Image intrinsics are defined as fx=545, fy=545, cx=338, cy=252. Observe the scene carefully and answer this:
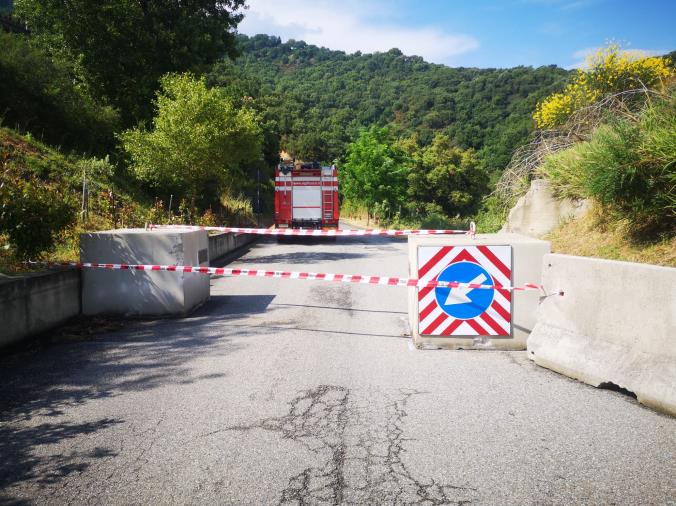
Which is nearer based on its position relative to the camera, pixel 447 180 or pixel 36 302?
pixel 36 302

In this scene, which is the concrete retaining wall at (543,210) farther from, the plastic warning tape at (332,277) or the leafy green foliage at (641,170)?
the plastic warning tape at (332,277)

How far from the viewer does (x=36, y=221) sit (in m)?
8.29

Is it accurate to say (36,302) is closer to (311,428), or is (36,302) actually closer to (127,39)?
(311,428)

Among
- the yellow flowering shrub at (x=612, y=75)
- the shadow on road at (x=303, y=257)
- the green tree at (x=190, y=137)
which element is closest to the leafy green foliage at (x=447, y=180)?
the yellow flowering shrub at (x=612, y=75)

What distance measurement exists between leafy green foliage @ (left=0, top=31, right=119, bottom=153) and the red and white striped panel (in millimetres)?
16312

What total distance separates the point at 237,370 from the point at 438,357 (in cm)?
242

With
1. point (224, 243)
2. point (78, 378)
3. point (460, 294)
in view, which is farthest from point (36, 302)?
point (224, 243)

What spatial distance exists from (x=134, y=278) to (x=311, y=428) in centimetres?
544

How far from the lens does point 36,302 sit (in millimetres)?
7469

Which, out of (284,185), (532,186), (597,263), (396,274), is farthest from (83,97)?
(597,263)

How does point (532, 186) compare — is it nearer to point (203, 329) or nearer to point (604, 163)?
Result: point (604, 163)

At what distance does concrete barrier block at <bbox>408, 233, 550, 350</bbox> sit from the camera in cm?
698

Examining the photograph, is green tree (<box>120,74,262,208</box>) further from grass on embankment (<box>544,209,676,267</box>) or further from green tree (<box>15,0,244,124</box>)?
grass on embankment (<box>544,209,676,267</box>)

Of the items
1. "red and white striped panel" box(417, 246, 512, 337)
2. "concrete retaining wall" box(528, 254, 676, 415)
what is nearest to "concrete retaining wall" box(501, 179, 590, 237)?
"red and white striped panel" box(417, 246, 512, 337)
